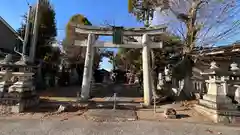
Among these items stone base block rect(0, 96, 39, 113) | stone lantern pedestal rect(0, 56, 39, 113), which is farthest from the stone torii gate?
stone base block rect(0, 96, 39, 113)

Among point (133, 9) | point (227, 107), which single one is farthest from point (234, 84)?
point (133, 9)

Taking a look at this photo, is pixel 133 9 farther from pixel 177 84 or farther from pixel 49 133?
pixel 49 133

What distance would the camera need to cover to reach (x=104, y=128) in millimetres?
6445

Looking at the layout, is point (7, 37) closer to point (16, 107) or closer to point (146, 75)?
point (16, 107)

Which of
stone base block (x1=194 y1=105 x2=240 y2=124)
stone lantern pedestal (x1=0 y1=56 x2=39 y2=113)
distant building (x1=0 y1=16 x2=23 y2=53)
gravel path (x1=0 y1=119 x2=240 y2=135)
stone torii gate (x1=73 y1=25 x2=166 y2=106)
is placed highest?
distant building (x1=0 y1=16 x2=23 y2=53)

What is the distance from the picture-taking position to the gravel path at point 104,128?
600 cm

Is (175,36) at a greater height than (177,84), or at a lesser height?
greater

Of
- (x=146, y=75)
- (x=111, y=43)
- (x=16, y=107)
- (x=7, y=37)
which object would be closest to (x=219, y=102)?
(x=146, y=75)

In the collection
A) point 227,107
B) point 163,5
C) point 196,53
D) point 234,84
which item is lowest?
point 227,107

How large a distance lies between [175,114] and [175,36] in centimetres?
677

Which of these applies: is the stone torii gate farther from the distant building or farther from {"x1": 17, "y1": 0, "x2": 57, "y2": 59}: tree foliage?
{"x1": 17, "y1": 0, "x2": 57, "y2": 59}: tree foliage

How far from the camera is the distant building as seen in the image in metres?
18.0

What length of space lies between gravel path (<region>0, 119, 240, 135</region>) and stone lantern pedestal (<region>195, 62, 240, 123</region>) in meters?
0.61

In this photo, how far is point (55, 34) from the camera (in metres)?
21.4
